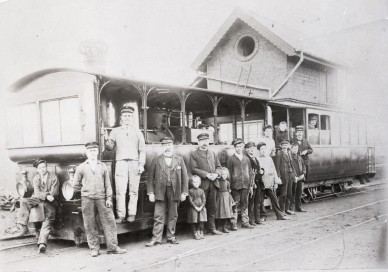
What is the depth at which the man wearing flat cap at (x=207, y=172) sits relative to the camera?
7.09 metres

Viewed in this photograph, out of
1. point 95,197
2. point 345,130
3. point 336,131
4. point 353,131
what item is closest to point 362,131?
point 353,131

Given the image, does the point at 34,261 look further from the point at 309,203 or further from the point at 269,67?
the point at 269,67

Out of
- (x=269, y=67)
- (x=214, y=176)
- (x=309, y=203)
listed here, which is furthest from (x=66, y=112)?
(x=269, y=67)

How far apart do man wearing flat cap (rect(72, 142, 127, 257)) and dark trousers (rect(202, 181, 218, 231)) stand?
192 centimetres

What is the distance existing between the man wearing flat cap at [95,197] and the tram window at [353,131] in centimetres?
967

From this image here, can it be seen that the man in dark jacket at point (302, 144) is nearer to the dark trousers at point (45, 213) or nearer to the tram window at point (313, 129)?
the tram window at point (313, 129)

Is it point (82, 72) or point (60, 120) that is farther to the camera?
point (60, 120)

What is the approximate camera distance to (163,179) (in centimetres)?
639

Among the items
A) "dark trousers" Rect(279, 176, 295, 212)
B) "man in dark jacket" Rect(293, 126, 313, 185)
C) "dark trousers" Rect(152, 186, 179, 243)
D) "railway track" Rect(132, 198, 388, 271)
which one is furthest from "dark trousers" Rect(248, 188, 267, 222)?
"man in dark jacket" Rect(293, 126, 313, 185)

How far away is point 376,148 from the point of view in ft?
50.8

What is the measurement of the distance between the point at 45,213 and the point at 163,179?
1.89 m

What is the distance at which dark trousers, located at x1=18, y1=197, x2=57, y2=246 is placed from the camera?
19.6ft

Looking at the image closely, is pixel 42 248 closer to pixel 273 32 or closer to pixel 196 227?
pixel 196 227

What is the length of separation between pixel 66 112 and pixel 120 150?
105cm
